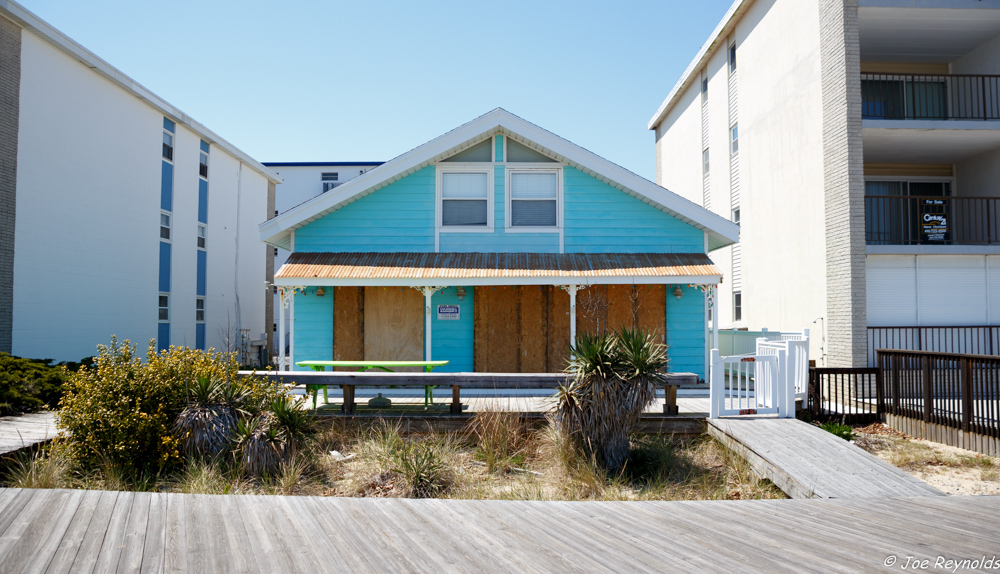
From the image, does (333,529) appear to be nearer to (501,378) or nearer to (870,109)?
(501,378)

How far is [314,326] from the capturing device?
1373 centimetres

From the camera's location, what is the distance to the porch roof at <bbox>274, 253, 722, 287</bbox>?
12.5 meters

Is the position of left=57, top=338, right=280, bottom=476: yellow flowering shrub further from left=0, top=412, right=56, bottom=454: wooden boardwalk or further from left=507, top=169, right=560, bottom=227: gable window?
left=507, top=169, right=560, bottom=227: gable window

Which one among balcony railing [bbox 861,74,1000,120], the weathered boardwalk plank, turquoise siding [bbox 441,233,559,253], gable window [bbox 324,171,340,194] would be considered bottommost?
the weathered boardwalk plank

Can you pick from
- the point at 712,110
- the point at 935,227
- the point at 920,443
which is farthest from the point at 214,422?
the point at 712,110

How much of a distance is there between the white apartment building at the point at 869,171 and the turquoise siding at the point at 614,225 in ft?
10.1

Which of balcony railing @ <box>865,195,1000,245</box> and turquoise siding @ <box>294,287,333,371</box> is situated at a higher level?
balcony railing @ <box>865,195,1000,245</box>

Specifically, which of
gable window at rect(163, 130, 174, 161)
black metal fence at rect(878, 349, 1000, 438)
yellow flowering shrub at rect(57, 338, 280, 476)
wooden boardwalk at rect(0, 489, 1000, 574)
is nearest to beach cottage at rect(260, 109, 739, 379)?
black metal fence at rect(878, 349, 1000, 438)

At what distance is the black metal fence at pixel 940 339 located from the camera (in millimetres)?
13195

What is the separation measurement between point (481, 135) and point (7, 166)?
10.7m

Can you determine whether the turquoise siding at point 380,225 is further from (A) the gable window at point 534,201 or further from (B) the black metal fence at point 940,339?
(B) the black metal fence at point 940,339

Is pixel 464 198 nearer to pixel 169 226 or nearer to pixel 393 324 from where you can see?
pixel 393 324

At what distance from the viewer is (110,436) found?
7078 mm

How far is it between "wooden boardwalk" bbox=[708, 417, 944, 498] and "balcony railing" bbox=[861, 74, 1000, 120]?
419 inches
